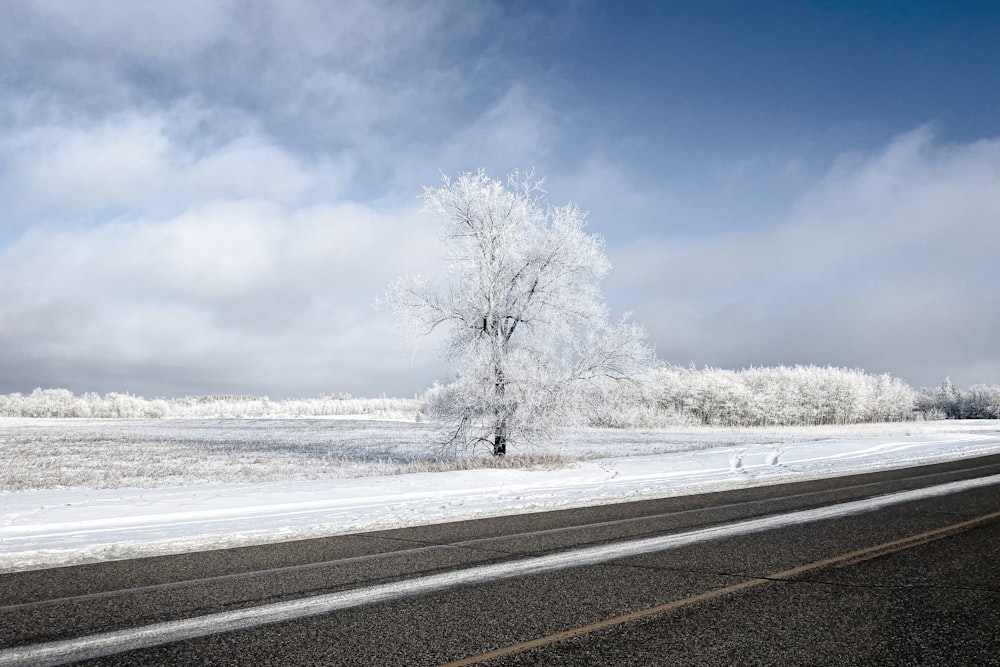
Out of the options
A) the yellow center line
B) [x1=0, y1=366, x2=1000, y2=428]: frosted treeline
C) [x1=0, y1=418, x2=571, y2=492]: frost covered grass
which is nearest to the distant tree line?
[x1=0, y1=366, x2=1000, y2=428]: frosted treeline

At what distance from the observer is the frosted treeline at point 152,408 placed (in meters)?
125

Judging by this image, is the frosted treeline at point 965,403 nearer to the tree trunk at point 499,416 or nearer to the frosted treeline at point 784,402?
the frosted treeline at point 784,402

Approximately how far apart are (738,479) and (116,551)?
1616cm

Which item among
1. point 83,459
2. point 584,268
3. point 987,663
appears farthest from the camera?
point 83,459

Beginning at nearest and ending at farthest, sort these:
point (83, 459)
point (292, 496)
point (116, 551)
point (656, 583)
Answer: point (656, 583) → point (116, 551) → point (292, 496) → point (83, 459)

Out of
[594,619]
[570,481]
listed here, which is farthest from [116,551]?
[570,481]

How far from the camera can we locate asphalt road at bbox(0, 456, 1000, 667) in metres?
5.23

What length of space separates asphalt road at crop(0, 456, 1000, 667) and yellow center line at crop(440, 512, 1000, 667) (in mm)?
33

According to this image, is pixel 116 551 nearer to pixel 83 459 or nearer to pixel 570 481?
pixel 570 481

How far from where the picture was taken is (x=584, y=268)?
24734mm

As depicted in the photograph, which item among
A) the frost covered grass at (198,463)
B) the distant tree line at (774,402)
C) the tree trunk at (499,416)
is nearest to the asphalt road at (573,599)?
the tree trunk at (499,416)

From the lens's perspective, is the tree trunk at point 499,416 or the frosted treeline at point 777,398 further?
the frosted treeline at point 777,398

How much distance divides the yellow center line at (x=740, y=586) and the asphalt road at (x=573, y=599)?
0.11 ft

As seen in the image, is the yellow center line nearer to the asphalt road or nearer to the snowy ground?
the asphalt road
